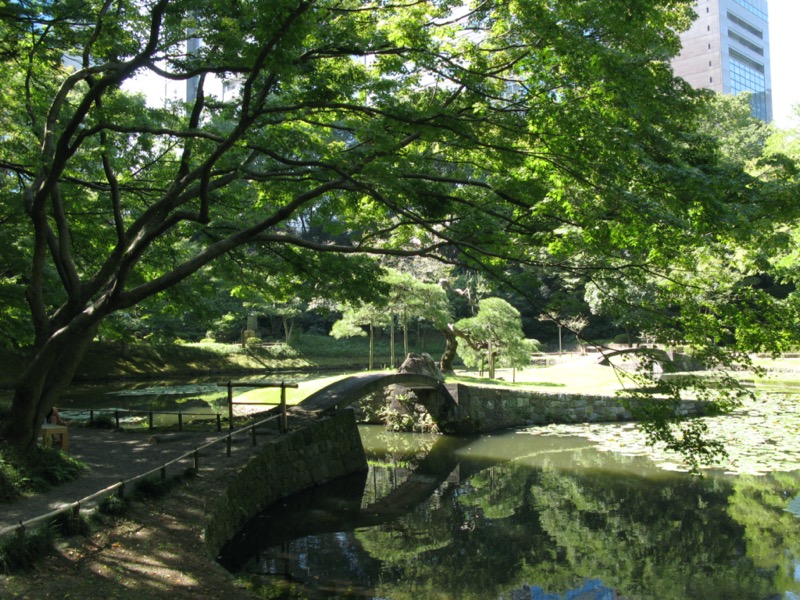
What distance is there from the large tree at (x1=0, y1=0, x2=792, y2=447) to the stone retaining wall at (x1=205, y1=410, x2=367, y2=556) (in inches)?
112

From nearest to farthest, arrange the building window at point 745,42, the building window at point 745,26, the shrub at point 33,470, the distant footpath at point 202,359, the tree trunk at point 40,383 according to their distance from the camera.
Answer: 1. the shrub at point 33,470
2. the tree trunk at point 40,383
3. the distant footpath at point 202,359
4. the building window at point 745,42
5. the building window at point 745,26

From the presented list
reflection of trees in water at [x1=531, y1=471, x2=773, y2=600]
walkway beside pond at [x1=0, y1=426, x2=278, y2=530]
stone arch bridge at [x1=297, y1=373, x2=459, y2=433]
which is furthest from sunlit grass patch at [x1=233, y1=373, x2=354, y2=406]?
reflection of trees in water at [x1=531, y1=471, x2=773, y2=600]

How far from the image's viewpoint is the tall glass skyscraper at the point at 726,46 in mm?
55219

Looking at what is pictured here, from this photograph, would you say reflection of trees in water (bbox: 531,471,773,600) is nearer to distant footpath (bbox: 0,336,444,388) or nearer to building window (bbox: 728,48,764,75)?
distant footpath (bbox: 0,336,444,388)

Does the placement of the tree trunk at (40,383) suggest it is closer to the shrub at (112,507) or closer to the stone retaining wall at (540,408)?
the shrub at (112,507)

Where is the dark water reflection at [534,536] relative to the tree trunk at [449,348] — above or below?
below

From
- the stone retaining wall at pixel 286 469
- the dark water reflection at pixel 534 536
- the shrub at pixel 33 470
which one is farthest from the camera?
the stone retaining wall at pixel 286 469

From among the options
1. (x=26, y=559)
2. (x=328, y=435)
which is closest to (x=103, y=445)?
(x=328, y=435)

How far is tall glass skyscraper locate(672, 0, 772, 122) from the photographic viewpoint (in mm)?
55219

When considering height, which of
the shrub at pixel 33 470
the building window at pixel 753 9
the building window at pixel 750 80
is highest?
the building window at pixel 753 9

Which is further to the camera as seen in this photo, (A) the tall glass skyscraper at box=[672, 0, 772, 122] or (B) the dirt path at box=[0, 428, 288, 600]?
(A) the tall glass skyscraper at box=[672, 0, 772, 122]

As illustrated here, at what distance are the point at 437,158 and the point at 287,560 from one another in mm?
5922

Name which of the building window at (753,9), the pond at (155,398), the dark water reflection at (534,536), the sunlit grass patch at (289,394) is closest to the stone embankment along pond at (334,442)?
the dark water reflection at (534,536)

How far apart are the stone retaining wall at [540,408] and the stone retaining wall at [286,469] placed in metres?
5.64
